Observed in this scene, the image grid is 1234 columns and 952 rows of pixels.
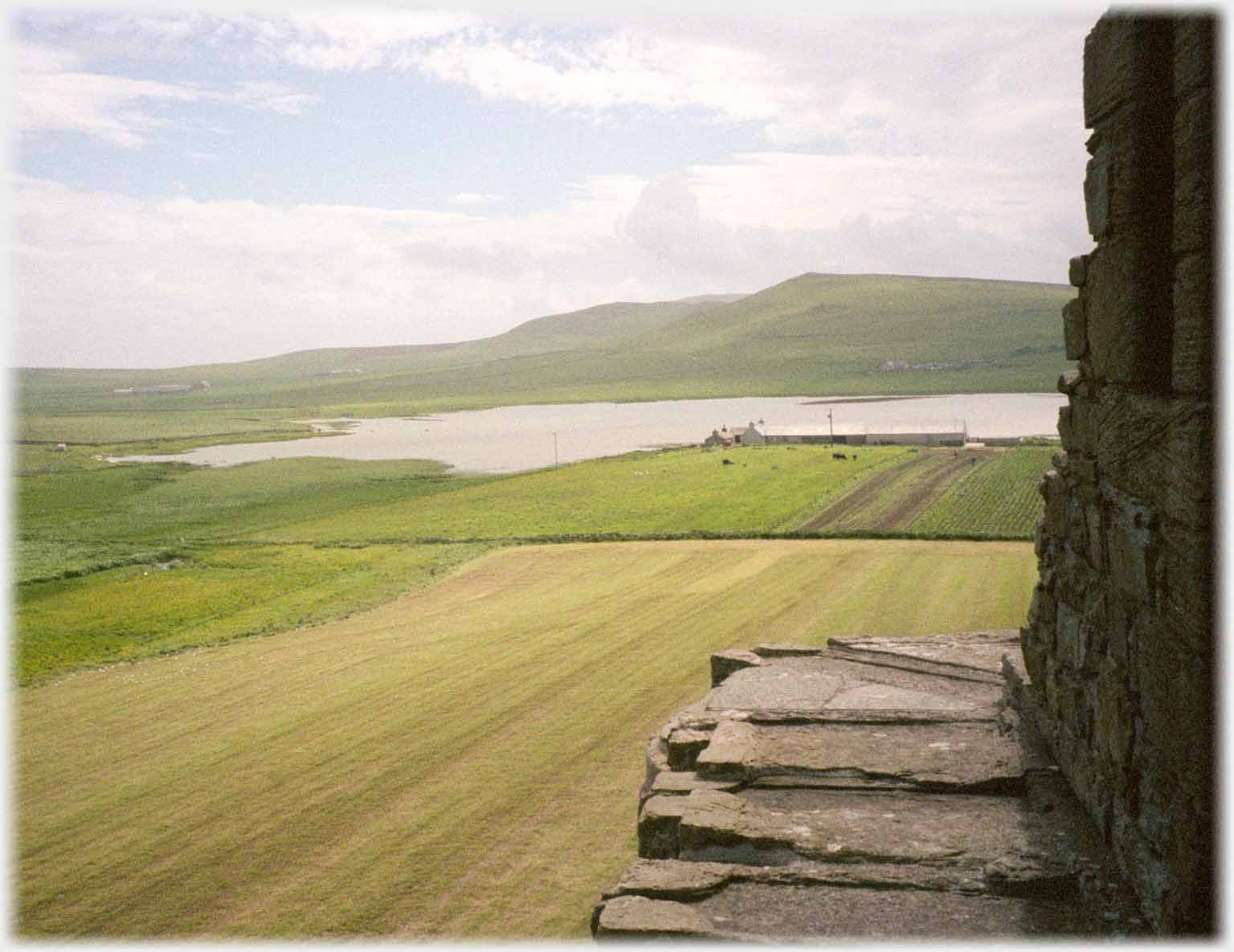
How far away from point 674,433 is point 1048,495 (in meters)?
109

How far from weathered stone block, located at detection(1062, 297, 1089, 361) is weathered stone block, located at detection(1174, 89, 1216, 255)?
232 cm

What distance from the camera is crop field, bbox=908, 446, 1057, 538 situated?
42.9 metres

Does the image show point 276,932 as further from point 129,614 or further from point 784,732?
point 129,614

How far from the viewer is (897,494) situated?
55969 mm

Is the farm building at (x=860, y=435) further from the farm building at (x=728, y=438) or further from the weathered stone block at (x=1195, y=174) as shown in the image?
the weathered stone block at (x=1195, y=174)

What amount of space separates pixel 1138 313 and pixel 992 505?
46.4m

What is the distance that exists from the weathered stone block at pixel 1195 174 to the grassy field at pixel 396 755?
8.74 m

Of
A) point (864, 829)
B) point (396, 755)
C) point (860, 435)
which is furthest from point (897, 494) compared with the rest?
point (864, 829)

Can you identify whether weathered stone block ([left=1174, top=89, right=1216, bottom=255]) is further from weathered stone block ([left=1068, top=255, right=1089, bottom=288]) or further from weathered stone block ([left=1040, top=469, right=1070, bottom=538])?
weathered stone block ([left=1040, top=469, right=1070, bottom=538])

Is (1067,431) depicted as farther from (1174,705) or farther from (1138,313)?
(1174,705)

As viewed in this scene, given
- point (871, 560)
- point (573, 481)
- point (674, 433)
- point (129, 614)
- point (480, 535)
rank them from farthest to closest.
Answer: point (674, 433)
point (573, 481)
point (480, 535)
point (871, 560)
point (129, 614)

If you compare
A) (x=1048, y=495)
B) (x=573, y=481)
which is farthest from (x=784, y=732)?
(x=573, y=481)

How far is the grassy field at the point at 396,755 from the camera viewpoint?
12.3m

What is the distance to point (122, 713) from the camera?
21.7 meters
